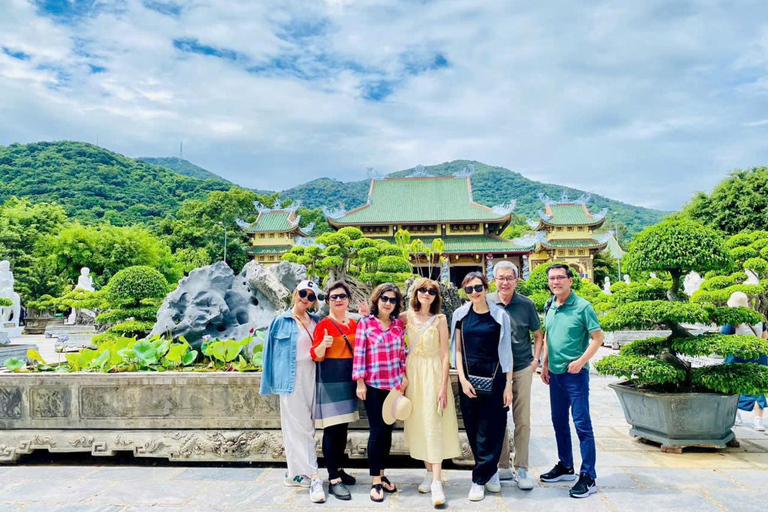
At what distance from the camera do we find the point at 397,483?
3.32 m

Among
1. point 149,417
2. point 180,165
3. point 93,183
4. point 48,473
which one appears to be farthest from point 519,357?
point 180,165

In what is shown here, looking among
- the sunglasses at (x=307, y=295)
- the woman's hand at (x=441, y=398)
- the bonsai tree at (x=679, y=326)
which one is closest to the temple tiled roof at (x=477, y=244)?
the bonsai tree at (x=679, y=326)

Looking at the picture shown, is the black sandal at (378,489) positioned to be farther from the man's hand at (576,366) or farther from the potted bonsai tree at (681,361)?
the potted bonsai tree at (681,361)

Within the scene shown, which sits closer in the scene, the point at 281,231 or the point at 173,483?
the point at 173,483

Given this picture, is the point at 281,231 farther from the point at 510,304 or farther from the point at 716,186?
the point at 510,304

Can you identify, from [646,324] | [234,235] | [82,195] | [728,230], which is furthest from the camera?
[82,195]

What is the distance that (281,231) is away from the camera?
1321 inches

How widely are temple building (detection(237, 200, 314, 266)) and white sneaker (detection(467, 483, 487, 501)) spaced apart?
3053cm

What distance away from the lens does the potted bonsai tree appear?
12.7ft

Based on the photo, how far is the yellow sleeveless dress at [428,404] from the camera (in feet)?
9.96

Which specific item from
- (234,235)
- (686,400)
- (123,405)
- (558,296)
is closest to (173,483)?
(123,405)

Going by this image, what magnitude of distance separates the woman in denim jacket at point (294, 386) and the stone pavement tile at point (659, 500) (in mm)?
1877

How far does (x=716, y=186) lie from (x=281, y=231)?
974 inches

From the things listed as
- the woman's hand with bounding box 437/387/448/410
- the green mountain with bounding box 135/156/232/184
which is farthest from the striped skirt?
the green mountain with bounding box 135/156/232/184
